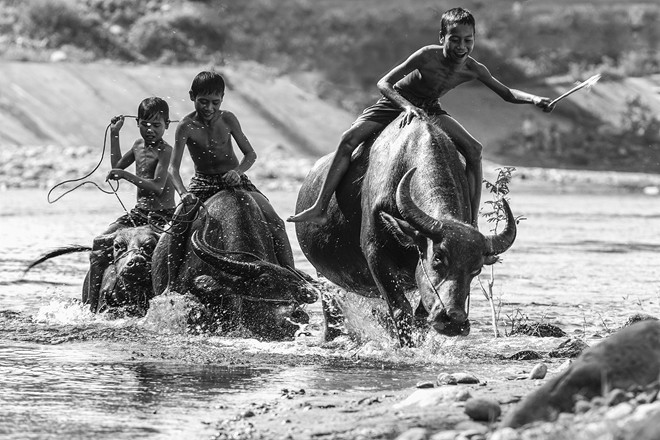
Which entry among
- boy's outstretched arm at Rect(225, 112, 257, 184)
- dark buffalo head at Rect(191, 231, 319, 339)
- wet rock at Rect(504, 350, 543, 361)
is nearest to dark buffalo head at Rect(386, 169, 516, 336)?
wet rock at Rect(504, 350, 543, 361)

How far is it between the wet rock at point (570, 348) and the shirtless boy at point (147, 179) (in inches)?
149

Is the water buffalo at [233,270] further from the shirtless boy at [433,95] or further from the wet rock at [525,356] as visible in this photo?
the wet rock at [525,356]

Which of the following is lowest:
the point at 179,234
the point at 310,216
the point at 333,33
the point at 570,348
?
the point at 570,348

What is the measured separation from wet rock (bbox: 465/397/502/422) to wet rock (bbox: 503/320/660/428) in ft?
1.02

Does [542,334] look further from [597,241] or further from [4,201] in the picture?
[4,201]

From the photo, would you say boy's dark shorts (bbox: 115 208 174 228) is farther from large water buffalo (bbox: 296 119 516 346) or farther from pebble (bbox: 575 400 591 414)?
pebble (bbox: 575 400 591 414)

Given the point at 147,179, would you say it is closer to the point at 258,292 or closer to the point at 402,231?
the point at 258,292

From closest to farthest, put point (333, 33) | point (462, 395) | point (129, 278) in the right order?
point (462, 395) → point (129, 278) → point (333, 33)

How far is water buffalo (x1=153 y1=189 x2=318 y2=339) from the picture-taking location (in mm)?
10852

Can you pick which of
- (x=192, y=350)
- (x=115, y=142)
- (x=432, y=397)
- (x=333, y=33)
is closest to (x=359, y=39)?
(x=333, y=33)

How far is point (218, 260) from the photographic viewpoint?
10.9 meters

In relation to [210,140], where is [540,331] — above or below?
below

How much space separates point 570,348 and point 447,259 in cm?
191

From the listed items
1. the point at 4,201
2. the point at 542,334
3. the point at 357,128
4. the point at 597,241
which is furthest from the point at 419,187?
the point at 4,201
